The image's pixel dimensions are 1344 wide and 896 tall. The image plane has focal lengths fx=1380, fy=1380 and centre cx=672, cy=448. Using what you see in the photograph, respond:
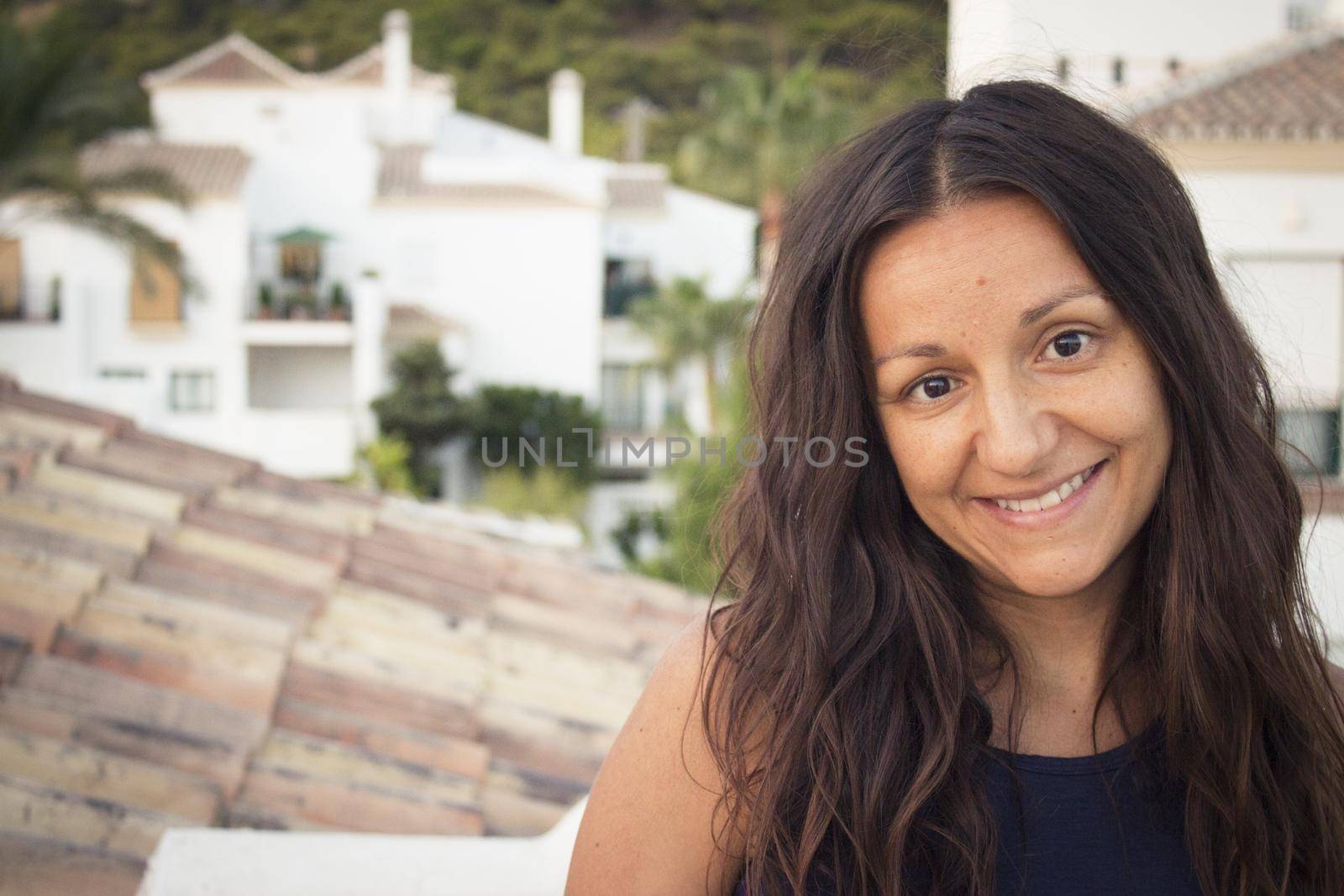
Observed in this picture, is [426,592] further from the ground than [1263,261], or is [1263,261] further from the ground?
[1263,261]

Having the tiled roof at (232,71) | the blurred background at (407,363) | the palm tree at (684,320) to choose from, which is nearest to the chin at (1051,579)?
the blurred background at (407,363)

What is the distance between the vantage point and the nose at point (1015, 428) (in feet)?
4.92

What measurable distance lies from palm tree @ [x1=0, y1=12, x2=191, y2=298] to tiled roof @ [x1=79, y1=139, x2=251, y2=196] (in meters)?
9.19

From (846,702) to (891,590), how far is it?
153 millimetres

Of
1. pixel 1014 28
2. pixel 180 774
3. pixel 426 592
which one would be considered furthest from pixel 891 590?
pixel 1014 28

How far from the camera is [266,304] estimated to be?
26.4 meters

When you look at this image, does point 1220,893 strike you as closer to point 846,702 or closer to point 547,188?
point 846,702

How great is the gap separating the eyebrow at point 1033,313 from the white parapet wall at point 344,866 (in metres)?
0.81

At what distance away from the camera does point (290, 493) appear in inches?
192

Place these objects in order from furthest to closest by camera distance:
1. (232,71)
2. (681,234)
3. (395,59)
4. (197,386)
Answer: (681,234)
(395,59)
(232,71)
(197,386)

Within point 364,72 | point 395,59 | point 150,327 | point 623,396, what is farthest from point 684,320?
point 150,327

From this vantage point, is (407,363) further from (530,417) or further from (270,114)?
(270,114)

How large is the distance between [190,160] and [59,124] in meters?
12.4

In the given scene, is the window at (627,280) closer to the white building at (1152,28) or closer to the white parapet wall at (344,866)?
the white building at (1152,28)
